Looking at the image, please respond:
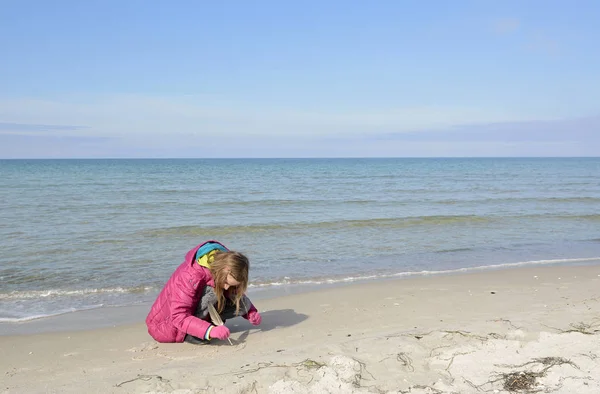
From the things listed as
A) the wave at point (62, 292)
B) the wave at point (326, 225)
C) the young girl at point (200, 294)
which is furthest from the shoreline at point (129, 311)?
the wave at point (326, 225)

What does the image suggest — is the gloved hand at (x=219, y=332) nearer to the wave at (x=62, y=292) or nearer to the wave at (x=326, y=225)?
the wave at (x=62, y=292)

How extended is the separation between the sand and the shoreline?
26cm

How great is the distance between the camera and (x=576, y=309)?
5.96 m

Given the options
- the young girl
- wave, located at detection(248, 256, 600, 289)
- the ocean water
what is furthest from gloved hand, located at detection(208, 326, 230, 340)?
wave, located at detection(248, 256, 600, 289)

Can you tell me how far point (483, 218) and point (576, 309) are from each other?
32.8ft

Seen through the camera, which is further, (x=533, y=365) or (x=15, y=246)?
(x=15, y=246)

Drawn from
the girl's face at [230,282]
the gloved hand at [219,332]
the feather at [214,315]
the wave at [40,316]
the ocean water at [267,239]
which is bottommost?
the wave at [40,316]

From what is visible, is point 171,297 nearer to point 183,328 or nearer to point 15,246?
point 183,328

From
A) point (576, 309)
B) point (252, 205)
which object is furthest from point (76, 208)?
point (576, 309)

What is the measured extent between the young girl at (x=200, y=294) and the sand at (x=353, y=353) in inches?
6.8

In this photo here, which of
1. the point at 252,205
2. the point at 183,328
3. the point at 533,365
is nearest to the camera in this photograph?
the point at 533,365

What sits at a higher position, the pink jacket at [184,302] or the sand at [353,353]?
the pink jacket at [184,302]

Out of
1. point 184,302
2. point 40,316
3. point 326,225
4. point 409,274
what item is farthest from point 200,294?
point 326,225

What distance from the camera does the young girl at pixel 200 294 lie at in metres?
4.56
